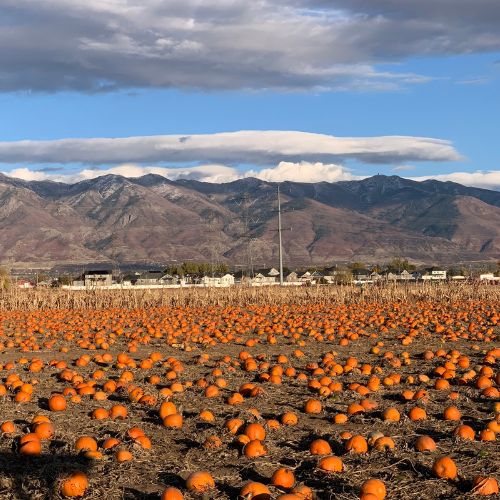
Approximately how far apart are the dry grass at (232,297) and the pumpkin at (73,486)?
2276 centimetres

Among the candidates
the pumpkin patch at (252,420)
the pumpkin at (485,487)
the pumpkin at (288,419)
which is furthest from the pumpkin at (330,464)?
the pumpkin at (288,419)

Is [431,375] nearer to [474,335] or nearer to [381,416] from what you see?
[381,416]

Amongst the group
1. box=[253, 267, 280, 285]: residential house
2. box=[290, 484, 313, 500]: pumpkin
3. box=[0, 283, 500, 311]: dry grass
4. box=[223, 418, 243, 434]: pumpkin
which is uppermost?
box=[290, 484, 313, 500]: pumpkin

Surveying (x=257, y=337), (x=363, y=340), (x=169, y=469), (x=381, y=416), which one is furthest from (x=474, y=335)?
(x=169, y=469)

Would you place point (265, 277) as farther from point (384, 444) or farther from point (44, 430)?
point (384, 444)

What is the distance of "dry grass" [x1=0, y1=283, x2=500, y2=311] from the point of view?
2908 cm

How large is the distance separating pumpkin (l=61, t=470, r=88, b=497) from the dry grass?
22.8 metres

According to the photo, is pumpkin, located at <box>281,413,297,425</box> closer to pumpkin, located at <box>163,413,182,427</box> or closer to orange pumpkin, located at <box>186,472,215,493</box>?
pumpkin, located at <box>163,413,182,427</box>

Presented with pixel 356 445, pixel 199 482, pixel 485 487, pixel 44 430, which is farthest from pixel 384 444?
pixel 44 430

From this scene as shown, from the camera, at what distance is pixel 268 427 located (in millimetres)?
7941

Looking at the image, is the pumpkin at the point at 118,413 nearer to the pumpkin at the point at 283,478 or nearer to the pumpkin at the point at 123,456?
the pumpkin at the point at 123,456

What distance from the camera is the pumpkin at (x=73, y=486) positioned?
19.0 feet

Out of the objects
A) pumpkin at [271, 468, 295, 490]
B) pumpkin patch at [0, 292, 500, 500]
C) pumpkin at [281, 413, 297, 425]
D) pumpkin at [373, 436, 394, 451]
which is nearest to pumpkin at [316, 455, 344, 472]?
pumpkin patch at [0, 292, 500, 500]

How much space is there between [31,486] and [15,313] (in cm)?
2120
